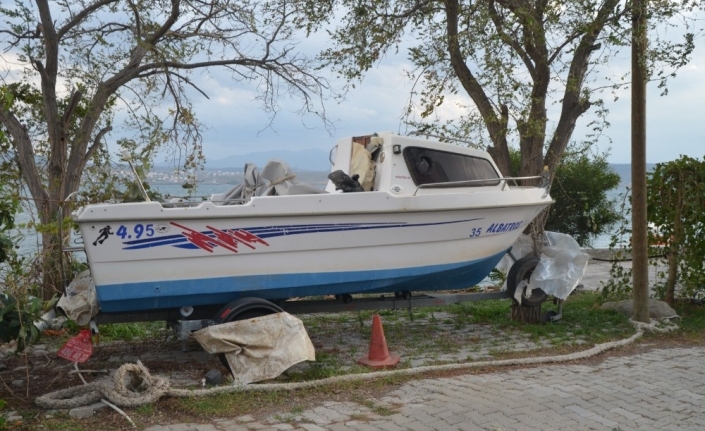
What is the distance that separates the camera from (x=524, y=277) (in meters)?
9.79

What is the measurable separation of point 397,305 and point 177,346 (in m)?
2.55

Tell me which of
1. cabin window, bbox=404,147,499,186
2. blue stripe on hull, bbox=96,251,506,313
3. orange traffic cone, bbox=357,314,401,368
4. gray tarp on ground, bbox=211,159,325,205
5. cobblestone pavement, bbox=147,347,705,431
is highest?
cabin window, bbox=404,147,499,186

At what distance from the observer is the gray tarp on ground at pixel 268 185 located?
809 centimetres

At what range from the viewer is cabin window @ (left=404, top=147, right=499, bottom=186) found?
8781 mm

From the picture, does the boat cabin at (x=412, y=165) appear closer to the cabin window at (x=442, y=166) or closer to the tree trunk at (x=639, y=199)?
the cabin window at (x=442, y=166)

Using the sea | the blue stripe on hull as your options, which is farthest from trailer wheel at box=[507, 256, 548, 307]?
the sea

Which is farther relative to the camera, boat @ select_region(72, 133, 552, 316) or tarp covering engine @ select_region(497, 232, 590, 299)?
tarp covering engine @ select_region(497, 232, 590, 299)

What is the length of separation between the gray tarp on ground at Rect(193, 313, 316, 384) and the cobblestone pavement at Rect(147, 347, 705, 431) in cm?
79

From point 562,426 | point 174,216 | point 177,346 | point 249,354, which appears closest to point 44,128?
point 177,346

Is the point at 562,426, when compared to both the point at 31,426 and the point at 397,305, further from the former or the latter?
the point at 31,426

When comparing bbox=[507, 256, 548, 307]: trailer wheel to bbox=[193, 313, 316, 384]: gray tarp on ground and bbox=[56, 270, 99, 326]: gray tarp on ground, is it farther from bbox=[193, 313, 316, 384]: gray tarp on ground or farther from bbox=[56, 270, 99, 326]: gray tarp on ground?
bbox=[56, 270, 99, 326]: gray tarp on ground

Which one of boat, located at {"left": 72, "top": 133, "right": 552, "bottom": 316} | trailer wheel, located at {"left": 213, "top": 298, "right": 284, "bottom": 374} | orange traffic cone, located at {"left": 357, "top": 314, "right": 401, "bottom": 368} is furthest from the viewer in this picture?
orange traffic cone, located at {"left": 357, "top": 314, "right": 401, "bottom": 368}

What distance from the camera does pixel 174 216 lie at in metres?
7.18

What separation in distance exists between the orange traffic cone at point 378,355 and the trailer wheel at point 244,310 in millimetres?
997
